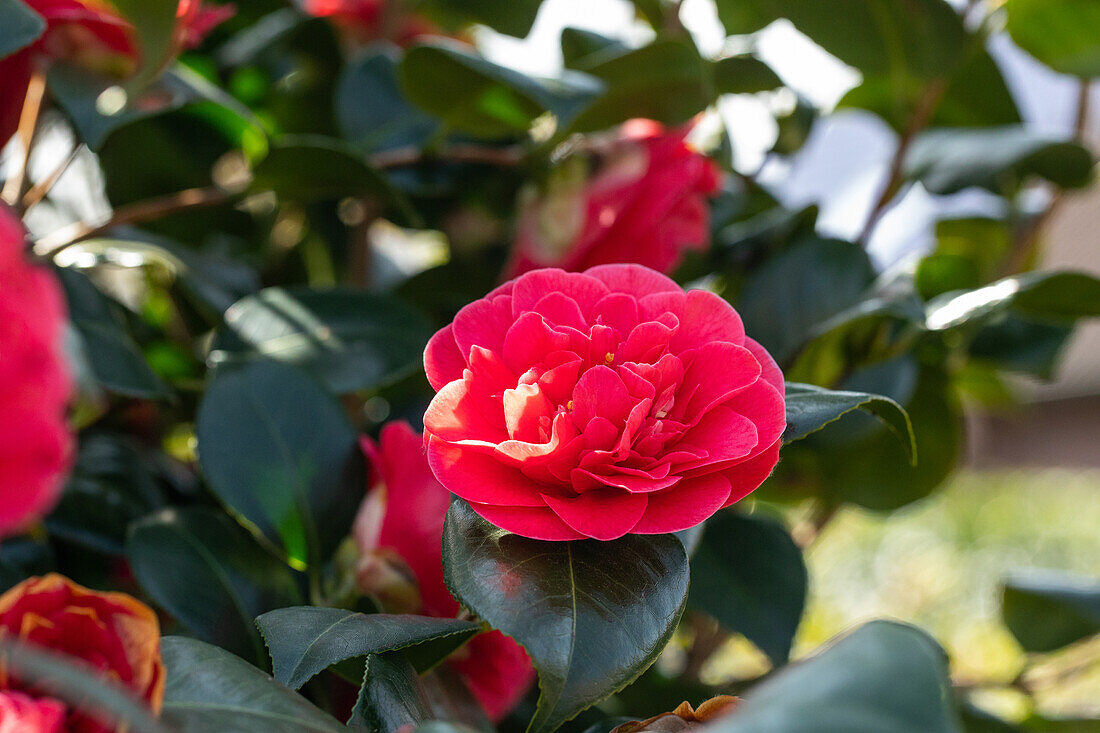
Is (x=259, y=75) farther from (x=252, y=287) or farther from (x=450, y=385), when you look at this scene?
(x=450, y=385)

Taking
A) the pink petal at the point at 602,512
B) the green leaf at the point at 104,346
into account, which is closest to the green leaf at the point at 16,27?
the green leaf at the point at 104,346

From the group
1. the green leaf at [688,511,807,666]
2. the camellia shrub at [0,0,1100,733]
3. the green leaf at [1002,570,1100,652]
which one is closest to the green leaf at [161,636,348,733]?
the camellia shrub at [0,0,1100,733]

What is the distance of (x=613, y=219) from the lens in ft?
1.47

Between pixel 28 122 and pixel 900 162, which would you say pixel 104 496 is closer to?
pixel 28 122

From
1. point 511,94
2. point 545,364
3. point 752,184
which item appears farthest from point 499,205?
point 545,364

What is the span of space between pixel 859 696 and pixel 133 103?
41 cm

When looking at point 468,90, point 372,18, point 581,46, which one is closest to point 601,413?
point 468,90

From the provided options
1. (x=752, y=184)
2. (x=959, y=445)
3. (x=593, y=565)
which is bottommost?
(x=959, y=445)

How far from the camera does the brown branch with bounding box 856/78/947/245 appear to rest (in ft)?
1.82

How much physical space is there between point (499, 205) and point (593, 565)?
0.36 meters

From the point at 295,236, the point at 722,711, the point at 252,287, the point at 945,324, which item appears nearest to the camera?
the point at 722,711

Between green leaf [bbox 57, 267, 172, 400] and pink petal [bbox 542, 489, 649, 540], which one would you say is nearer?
pink petal [bbox 542, 489, 649, 540]

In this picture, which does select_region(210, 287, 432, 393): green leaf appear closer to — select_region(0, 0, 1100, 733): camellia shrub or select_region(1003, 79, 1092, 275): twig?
select_region(0, 0, 1100, 733): camellia shrub

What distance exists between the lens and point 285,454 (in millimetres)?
369
